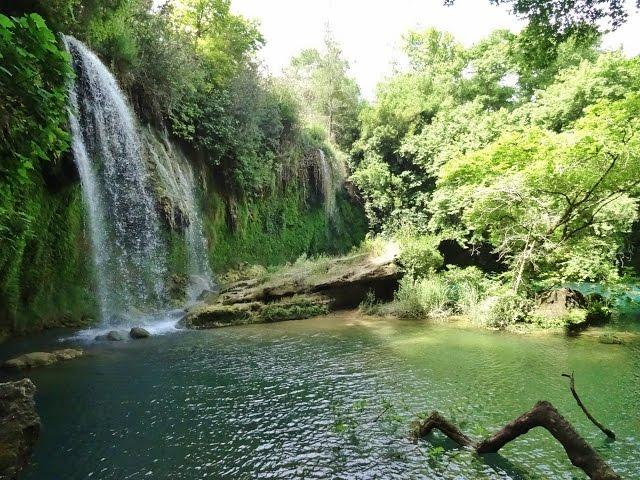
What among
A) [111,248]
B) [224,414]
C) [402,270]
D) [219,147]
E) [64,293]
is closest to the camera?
[224,414]

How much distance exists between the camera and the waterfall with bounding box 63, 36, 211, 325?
10.4 m

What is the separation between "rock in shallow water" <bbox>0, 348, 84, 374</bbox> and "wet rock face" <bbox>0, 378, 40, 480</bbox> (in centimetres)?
353

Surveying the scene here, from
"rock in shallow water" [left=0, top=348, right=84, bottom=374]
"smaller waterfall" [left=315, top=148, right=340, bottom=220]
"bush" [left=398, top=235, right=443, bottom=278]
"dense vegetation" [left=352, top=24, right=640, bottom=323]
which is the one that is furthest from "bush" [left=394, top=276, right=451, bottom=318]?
"smaller waterfall" [left=315, top=148, right=340, bottom=220]

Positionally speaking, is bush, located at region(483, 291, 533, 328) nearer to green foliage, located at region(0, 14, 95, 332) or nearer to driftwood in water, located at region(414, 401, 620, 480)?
driftwood in water, located at region(414, 401, 620, 480)

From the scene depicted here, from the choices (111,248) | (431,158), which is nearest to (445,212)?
(431,158)

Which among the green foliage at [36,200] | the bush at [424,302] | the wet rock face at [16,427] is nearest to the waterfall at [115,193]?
the green foliage at [36,200]

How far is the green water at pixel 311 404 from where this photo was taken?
3.69m

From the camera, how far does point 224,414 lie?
4.81 m

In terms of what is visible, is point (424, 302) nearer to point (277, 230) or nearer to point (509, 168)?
point (509, 168)

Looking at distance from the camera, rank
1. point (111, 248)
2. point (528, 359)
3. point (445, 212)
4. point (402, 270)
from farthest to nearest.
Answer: point (445, 212)
point (402, 270)
point (111, 248)
point (528, 359)

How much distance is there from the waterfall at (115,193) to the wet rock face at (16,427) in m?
7.21

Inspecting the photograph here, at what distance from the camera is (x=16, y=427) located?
127 inches

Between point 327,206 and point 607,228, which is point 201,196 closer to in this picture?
point 327,206

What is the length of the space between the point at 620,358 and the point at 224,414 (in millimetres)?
6834
